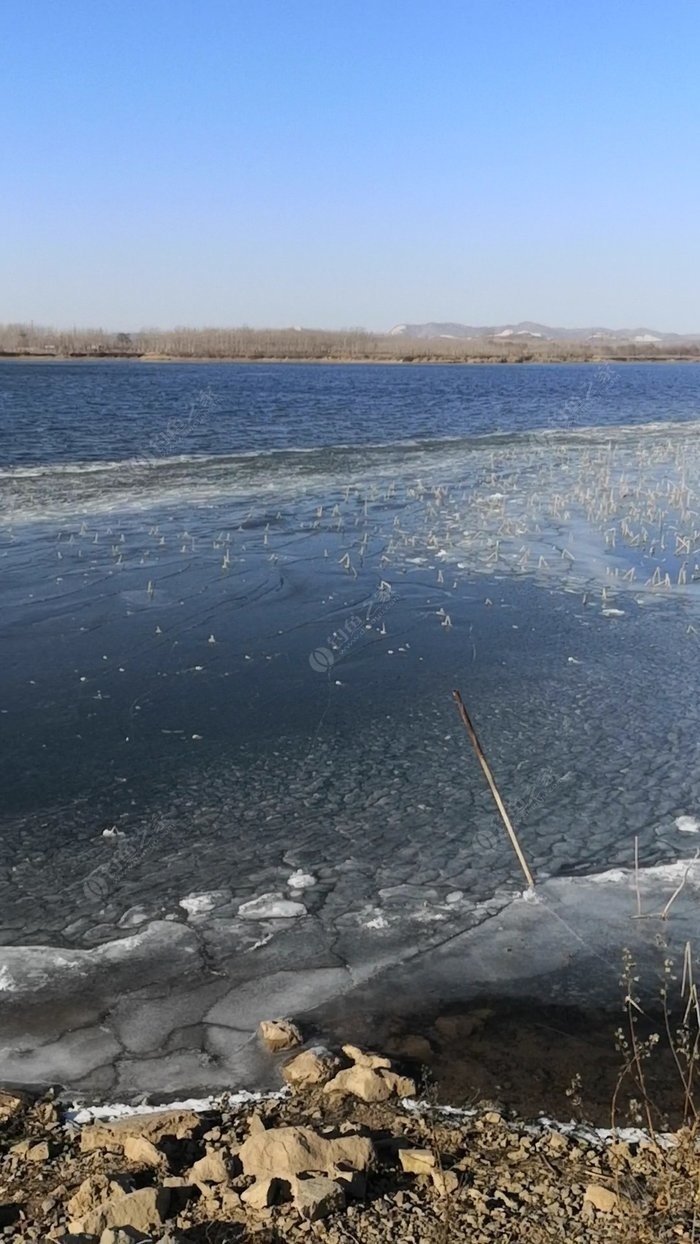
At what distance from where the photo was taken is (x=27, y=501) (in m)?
18.5

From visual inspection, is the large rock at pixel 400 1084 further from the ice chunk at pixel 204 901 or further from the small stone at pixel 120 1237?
the ice chunk at pixel 204 901

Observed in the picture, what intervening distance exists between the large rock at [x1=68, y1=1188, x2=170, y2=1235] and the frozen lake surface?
0.92 metres

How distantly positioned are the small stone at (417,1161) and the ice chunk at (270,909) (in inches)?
80.3

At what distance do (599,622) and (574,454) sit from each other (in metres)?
17.0

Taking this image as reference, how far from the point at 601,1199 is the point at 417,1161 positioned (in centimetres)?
63

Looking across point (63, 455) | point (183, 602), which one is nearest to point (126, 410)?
point (63, 455)

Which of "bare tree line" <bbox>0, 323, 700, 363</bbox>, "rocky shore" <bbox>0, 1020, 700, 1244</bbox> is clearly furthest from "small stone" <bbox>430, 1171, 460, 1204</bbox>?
"bare tree line" <bbox>0, 323, 700, 363</bbox>

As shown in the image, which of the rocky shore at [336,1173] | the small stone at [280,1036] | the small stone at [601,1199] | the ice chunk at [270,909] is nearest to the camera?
the rocky shore at [336,1173]

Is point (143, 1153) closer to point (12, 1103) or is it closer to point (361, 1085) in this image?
point (12, 1103)

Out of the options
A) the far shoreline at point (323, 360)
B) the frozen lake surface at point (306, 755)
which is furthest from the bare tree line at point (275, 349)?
the frozen lake surface at point (306, 755)

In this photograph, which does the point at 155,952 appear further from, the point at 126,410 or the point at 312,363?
the point at 312,363

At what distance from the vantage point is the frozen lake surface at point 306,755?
4.98 m

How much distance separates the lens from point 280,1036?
4.39 metres

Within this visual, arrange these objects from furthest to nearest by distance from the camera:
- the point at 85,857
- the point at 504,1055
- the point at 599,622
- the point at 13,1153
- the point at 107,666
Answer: the point at 599,622
the point at 107,666
the point at 85,857
the point at 504,1055
the point at 13,1153
